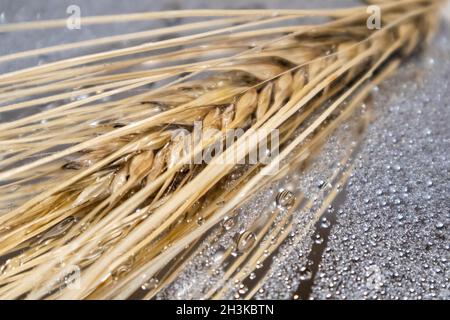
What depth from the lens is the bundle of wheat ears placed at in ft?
1.31

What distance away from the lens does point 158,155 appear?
1.41ft

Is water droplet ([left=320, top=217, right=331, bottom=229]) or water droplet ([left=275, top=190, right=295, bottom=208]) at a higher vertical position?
water droplet ([left=275, top=190, right=295, bottom=208])

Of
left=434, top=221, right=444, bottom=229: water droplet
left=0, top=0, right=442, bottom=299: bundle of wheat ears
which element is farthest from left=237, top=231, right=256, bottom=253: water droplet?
left=434, top=221, right=444, bottom=229: water droplet

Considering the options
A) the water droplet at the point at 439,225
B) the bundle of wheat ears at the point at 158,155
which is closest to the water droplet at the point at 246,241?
the bundle of wheat ears at the point at 158,155

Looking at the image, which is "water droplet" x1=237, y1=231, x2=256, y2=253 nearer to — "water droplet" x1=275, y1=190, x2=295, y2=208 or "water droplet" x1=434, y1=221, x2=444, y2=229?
→ "water droplet" x1=275, y1=190, x2=295, y2=208

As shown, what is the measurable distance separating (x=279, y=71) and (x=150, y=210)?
0.55 feet

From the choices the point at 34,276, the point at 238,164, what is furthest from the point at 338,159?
the point at 34,276

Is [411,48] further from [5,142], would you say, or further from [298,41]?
[5,142]

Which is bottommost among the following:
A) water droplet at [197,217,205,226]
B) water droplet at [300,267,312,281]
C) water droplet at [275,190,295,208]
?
water droplet at [300,267,312,281]

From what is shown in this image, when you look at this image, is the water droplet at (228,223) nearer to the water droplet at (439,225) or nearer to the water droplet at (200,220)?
the water droplet at (200,220)

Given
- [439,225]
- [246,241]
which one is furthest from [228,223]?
[439,225]

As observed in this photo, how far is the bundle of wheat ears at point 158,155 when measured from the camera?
399 mm

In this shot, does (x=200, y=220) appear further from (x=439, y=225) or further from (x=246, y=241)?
(x=439, y=225)

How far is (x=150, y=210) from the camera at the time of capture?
16.4 inches
